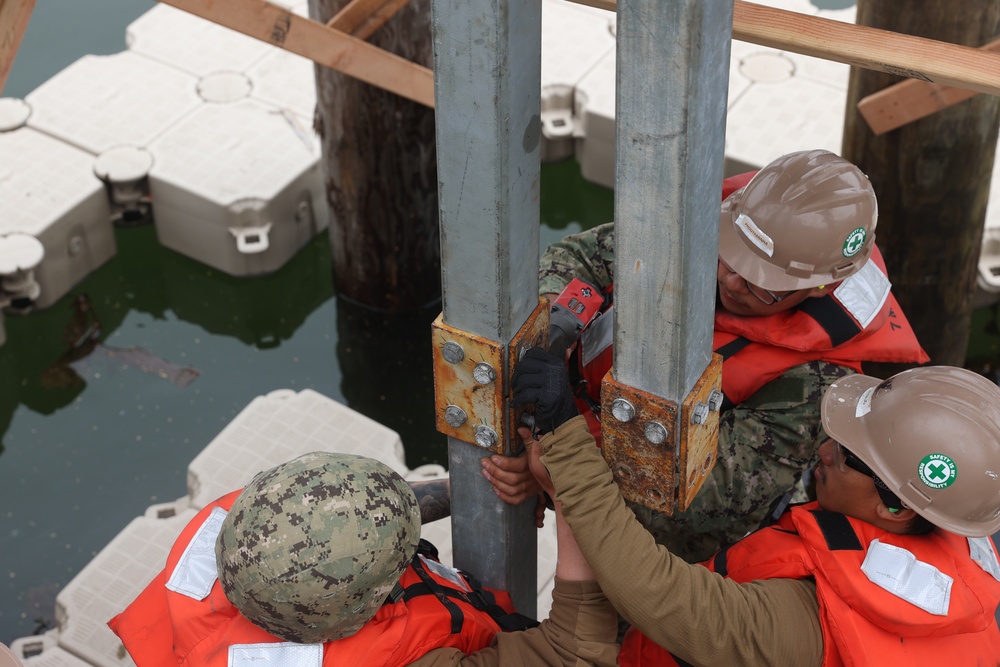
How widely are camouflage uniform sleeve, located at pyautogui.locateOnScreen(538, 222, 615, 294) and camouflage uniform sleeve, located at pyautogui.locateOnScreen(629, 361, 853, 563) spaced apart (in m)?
0.50

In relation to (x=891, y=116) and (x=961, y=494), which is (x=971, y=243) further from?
(x=961, y=494)

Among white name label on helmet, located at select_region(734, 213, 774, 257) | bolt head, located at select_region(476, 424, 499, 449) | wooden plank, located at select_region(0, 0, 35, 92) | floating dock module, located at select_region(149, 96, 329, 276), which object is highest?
wooden plank, located at select_region(0, 0, 35, 92)

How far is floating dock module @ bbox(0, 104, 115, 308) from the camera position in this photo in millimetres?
5664

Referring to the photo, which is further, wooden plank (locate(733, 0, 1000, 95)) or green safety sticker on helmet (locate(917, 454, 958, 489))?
green safety sticker on helmet (locate(917, 454, 958, 489))

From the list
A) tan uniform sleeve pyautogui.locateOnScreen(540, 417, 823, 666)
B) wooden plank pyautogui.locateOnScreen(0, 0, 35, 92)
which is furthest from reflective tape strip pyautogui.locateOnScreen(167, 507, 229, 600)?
wooden plank pyautogui.locateOnScreen(0, 0, 35, 92)

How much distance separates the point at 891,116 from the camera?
385 cm

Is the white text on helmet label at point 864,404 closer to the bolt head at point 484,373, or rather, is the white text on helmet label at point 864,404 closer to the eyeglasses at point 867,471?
the eyeglasses at point 867,471

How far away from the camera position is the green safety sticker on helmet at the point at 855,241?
2662mm

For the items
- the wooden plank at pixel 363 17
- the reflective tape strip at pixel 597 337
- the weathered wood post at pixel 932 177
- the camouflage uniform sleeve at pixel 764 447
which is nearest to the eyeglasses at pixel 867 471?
the camouflage uniform sleeve at pixel 764 447

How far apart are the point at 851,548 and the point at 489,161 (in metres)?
1.12

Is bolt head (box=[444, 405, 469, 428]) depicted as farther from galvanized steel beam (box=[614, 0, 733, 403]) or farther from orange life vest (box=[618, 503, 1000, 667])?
orange life vest (box=[618, 503, 1000, 667])

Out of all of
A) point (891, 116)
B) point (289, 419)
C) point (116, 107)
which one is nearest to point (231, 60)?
point (116, 107)

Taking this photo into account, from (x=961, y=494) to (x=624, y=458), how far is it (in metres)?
0.71

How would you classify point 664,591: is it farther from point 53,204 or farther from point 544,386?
point 53,204
